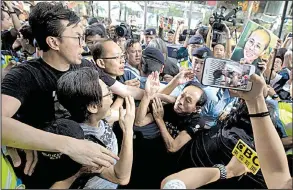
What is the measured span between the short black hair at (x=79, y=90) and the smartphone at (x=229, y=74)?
1.46 ft

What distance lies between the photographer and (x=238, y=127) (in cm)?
130

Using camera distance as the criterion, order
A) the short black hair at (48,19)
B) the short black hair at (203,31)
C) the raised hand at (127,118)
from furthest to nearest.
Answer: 1. the short black hair at (203,31)
2. the raised hand at (127,118)
3. the short black hair at (48,19)

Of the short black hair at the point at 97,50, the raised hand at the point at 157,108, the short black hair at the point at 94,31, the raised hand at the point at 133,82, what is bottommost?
the raised hand at the point at 157,108

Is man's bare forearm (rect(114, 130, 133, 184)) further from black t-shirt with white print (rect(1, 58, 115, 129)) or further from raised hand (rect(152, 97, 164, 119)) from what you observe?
black t-shirt with white print (rect(1, 58, 115, 129))

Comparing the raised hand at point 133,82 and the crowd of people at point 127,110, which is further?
the raised hand at point 133,82

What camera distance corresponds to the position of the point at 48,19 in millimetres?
1114

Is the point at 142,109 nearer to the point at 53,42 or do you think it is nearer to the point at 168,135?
the point at 168,135

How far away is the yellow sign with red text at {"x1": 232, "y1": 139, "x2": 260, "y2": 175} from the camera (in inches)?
50.6

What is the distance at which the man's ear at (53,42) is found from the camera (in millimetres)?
1132

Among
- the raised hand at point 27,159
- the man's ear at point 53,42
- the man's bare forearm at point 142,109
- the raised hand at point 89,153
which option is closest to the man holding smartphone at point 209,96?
the man's bare forearm at point 142,109

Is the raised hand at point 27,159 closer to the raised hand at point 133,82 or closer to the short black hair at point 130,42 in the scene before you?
the raised hand at point 133,82

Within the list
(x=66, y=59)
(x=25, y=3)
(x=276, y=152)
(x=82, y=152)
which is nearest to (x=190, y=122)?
(x=276, y=152)

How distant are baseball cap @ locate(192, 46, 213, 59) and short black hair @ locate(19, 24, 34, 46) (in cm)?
69

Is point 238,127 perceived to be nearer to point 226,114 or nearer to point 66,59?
point 226,114
